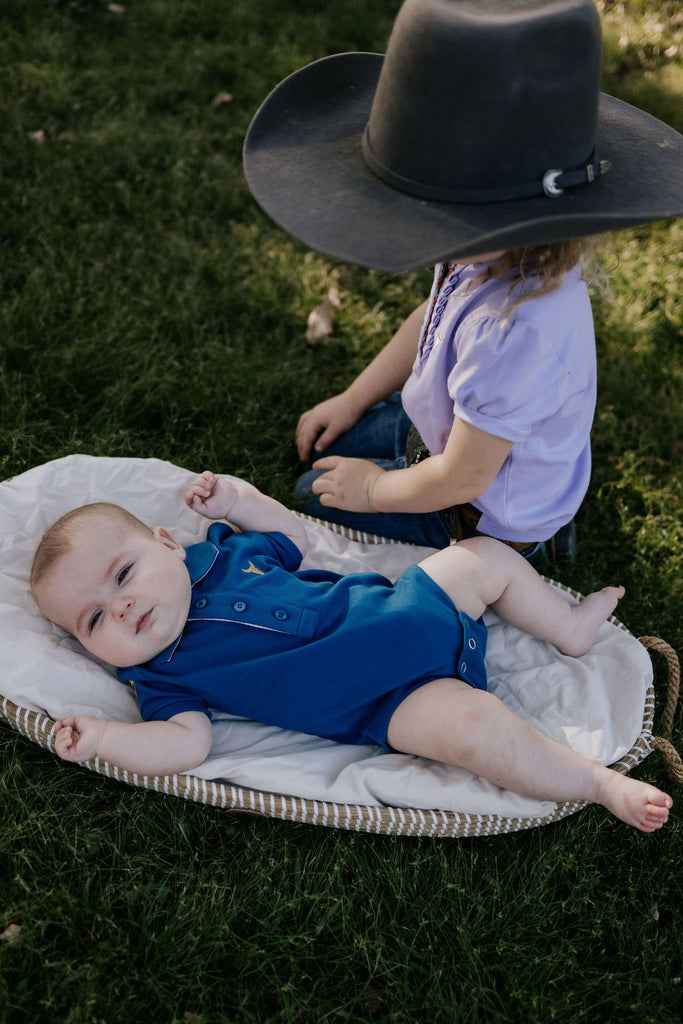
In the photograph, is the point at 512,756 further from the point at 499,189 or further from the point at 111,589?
the point at 499,189

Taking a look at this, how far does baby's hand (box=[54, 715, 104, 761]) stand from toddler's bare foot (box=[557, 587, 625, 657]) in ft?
4.47

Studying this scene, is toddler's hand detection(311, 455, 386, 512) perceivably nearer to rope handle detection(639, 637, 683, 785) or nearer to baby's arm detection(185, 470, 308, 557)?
baby's arm detection(185, 470, 308, 557)

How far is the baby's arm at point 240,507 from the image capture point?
8.22ft

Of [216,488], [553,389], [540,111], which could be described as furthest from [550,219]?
[216,488]

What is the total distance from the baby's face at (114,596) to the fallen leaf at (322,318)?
1.60 meters

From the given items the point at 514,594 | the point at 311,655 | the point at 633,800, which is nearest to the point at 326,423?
the point at 514,594

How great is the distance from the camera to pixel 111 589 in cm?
216

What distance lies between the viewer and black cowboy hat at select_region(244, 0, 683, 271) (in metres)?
1.59

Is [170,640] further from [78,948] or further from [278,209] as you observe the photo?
[278,209]

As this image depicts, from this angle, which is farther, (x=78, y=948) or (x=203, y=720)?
(x=203, y=720)

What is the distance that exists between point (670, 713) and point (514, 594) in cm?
57

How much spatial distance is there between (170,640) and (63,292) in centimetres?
184

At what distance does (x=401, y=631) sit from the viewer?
2.16m

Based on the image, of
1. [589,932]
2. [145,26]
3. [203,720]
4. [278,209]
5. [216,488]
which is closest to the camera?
[278,209]
